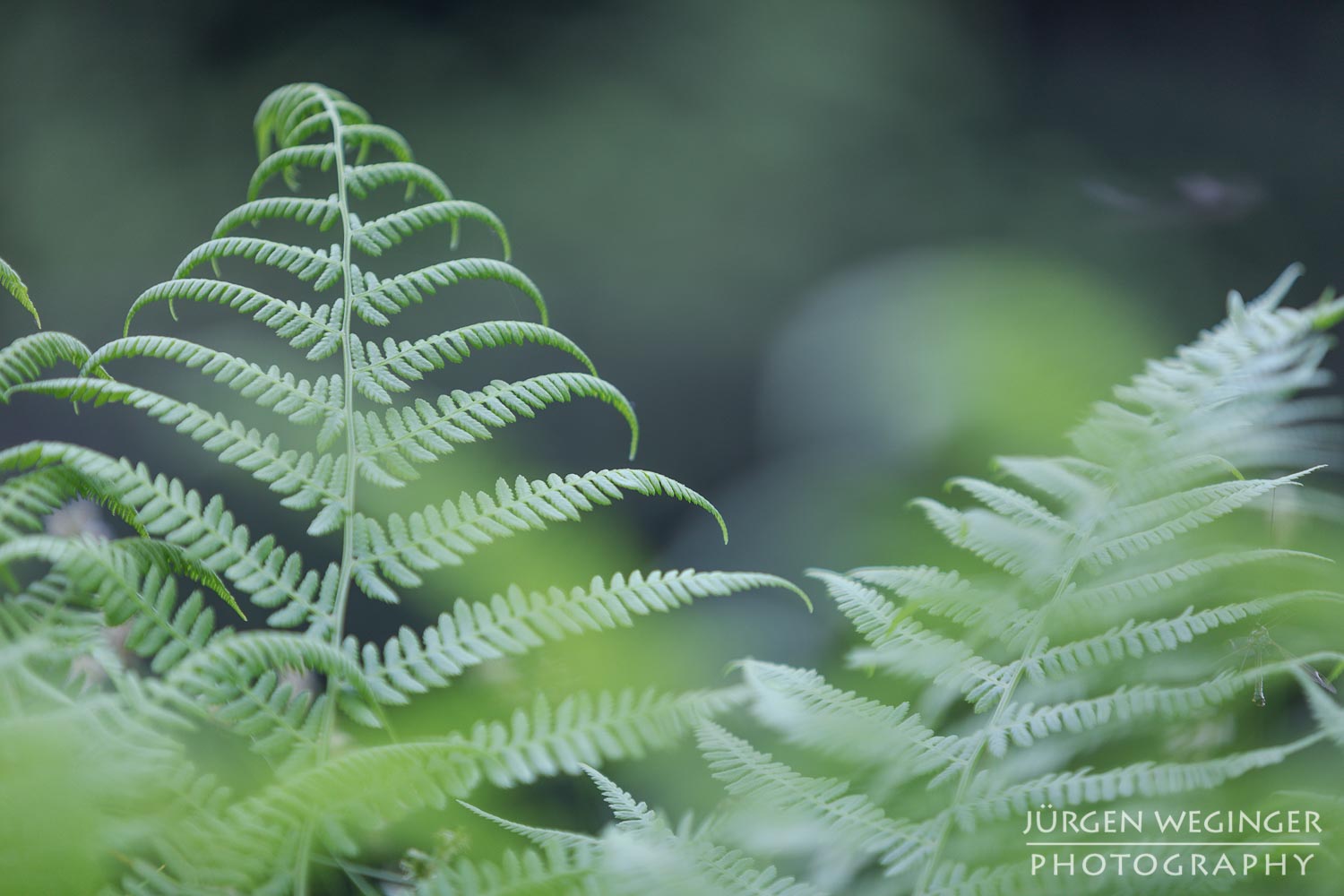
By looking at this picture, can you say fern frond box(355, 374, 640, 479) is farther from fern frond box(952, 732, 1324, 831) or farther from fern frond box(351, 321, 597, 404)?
fern frond box(952, 732, 1324, 831)

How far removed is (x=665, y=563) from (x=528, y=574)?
1.13 m

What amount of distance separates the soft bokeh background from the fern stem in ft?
4.42

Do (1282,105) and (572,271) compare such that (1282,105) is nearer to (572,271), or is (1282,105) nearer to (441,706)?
(572,271)

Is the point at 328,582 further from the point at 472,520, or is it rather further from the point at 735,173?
the point at 735,173

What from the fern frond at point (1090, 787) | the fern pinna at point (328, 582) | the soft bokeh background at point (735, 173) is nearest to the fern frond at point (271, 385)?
the fern pinna at point (328, 582)

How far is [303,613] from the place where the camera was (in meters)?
0.46

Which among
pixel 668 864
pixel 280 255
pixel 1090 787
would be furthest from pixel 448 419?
pixel 1090 787

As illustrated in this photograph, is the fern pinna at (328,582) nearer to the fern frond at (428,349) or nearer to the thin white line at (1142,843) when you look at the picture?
the fern frond at (428,349)

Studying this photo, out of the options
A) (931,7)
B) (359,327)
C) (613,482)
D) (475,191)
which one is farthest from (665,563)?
(931,7)

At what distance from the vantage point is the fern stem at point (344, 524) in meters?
0.38

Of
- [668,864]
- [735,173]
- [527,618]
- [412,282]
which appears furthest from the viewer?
[735,173]

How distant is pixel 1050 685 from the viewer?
51cm

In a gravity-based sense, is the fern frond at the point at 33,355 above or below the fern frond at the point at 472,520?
above

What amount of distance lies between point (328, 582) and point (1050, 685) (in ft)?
1.28
